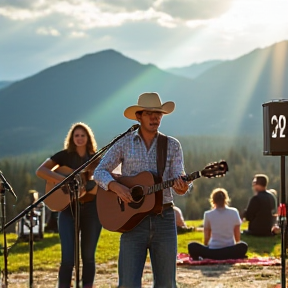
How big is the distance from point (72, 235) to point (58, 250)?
4.93m

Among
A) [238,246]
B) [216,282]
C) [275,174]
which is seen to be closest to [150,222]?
[216,282]

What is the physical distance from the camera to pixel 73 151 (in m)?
6.54

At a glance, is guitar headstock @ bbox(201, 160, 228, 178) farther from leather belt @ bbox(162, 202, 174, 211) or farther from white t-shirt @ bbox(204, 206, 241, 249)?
white t-shirt @ bbox(204, 206, 241, 249)

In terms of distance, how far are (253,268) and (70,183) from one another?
176 inches

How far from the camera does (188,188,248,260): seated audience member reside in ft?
30.6

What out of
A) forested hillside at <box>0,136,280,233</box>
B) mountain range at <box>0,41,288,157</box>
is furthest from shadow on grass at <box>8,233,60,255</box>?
mountain range at <box>0,41,288,157</box>

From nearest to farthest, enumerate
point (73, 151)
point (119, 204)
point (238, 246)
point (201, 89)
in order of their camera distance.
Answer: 1. point (119, 204)
2. point (73, 151)
3. point (238, 246)
4. point (201, 89)

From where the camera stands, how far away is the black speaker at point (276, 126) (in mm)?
5809

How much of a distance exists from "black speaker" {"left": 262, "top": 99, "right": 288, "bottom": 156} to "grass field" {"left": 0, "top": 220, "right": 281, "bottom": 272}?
4.15m

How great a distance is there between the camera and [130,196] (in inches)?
178

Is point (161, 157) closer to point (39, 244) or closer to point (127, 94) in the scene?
point (39, 244)

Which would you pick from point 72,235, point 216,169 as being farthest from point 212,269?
point 216,169

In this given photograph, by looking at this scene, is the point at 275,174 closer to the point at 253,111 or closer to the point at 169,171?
the point at 253,111

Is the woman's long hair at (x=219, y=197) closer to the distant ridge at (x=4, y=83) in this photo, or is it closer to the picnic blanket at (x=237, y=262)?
the picnic blanket at (x=237, y=262)
